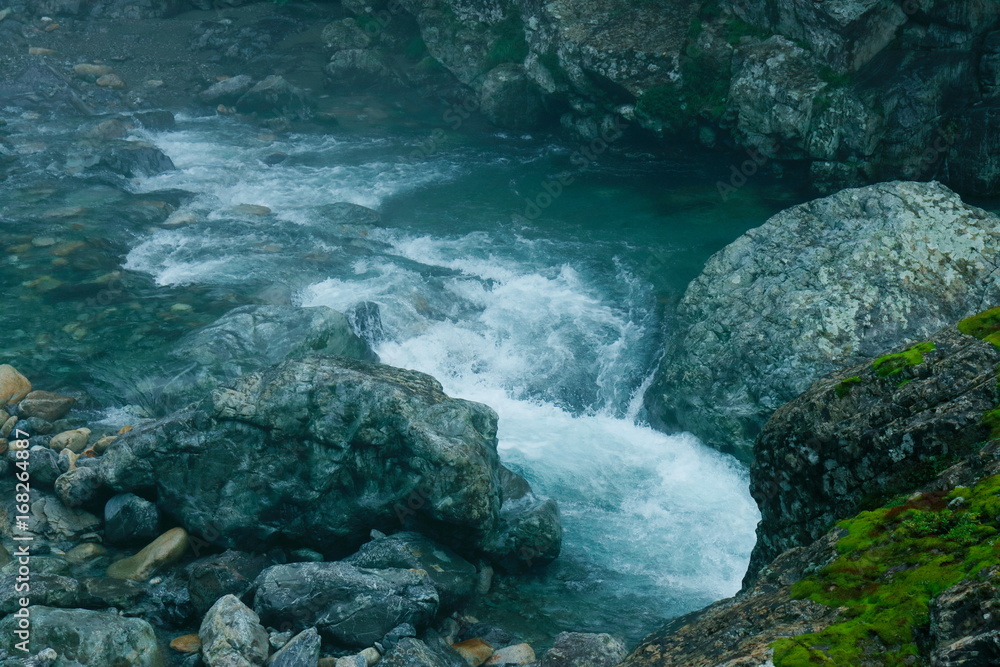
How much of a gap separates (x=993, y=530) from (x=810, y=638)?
148 centimetres

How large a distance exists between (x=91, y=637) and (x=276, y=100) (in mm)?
26467

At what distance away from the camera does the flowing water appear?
14484mm

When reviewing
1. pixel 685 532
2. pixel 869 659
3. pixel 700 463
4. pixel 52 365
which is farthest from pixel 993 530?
pixel 52 365

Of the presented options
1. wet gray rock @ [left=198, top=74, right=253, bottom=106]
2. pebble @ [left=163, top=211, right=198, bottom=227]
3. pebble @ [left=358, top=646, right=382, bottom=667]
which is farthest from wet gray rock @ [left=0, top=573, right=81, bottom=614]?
wet gray rock @ [left=198, top=74, right=253, bottom=106]

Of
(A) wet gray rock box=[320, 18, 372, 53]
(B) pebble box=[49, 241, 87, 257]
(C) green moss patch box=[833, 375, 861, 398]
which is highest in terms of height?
(A) wet gray rock box=[320, 18, 372, 53]

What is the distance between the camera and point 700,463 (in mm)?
16203

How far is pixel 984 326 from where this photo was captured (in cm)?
813

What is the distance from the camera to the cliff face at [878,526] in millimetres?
5367

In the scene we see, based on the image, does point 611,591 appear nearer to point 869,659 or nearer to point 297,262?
point 869,659

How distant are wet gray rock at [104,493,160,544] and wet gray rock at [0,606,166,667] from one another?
8.43 ft

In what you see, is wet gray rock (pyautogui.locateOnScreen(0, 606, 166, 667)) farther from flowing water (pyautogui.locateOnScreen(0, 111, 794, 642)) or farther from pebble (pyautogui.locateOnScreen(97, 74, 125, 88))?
pebble (pyautogui.locateOnScreen(97, 74, 125, 88))

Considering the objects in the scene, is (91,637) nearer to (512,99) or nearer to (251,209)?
(251,209)

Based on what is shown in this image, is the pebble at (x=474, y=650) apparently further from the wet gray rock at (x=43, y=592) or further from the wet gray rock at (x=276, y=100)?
the wet gray rock at (x=276, y=100)

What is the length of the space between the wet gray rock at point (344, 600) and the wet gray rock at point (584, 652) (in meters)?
1.91
